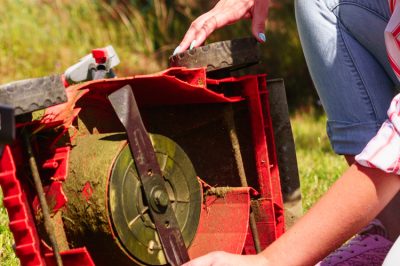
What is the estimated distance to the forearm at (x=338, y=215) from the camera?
149 centimetres

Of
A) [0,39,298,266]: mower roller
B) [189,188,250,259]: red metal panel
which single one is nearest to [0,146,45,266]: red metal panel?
[0,39,298,266]: mower roller

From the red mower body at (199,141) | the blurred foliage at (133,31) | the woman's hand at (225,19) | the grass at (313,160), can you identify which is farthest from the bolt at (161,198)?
the blurred foliage at (133,31)

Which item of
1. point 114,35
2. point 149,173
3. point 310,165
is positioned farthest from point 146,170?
point 114,35

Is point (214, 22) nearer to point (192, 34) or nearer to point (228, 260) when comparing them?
point (192, 34)

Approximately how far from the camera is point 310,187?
3.23 meters

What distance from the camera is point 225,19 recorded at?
2.15 metres

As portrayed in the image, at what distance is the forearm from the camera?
1.49 m

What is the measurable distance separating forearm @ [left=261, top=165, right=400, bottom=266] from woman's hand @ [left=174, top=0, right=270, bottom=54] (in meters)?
0.67

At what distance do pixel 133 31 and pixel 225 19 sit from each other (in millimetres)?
3743

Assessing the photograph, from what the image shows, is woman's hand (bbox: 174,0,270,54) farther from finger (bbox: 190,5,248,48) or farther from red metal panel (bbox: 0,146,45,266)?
red metal panel (bbox: 0,146,45,266)

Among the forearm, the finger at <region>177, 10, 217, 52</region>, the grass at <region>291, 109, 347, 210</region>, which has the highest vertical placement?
the finger at <region>177, 10, 217, 52</region>

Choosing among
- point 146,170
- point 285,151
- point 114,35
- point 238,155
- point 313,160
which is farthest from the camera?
point 114,35

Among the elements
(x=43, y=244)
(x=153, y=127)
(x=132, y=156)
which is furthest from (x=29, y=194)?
(x=153, y=127)

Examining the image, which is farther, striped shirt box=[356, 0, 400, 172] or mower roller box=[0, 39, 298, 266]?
mower roller box=[0, 39, 298, 266]
